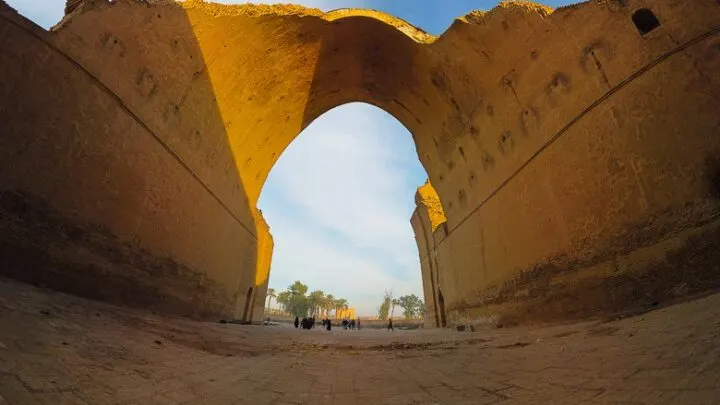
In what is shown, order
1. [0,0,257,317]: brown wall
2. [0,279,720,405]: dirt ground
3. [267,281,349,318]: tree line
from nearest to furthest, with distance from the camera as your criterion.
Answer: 1. [0,279,720,405]: dirt ground
2. [0,0,257,317]: brown wall
3. [267,281,349,318]: tree line

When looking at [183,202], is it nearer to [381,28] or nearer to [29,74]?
[29,74]

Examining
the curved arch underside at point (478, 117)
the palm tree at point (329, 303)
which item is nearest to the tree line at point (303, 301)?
the palm tree at point (329, 303)

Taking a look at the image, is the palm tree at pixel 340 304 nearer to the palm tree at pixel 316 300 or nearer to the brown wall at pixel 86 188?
the palm tree at pixel 316 300

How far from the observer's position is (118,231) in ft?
20.1

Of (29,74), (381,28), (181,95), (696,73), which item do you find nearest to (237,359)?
(29,74)

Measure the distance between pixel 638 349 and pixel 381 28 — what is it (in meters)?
10.6

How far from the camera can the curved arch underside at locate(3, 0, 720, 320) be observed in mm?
5422

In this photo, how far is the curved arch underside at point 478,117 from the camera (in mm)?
5422

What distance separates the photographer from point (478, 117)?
9734 millimetres

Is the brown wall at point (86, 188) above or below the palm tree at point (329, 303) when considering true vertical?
below

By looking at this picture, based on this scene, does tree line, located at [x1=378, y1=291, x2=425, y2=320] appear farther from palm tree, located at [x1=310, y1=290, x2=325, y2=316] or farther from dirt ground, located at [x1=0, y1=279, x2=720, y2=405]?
dirt ground, located at [x1=0, y1=279, x2=720, y2=405]

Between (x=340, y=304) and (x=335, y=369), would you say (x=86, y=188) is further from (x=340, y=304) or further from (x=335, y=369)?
(x=340, y=304)

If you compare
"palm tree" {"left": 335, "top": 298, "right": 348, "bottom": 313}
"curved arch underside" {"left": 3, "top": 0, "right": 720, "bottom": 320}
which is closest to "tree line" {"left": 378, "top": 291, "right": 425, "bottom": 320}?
"palm tree" {"left": 335, "top": 298, "right": 348, "bottom": 313}

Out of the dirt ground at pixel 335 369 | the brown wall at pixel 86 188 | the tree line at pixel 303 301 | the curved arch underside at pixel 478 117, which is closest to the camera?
the dirt ground at pixel 335 369
